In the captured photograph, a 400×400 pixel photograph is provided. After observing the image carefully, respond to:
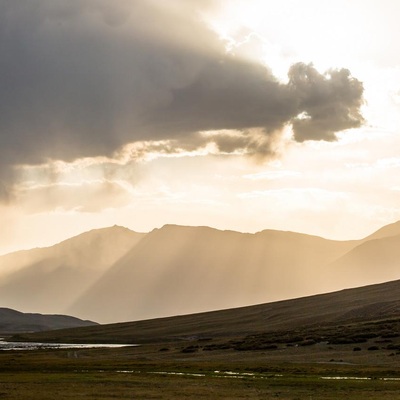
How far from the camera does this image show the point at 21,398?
5009 cm

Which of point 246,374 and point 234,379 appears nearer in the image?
point 234,379

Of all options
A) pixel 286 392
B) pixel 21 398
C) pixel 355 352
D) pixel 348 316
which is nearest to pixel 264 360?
pixel 355 352

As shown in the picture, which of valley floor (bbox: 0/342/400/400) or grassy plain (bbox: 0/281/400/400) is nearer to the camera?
valley floor (bbox: 0/342/400/400)

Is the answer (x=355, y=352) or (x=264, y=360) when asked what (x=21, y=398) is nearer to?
(x=264, y=360)

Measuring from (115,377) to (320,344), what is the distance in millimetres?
46314

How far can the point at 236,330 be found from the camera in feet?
630

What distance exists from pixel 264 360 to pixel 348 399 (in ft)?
139

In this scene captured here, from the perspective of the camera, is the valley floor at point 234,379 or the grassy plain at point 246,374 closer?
the valley floor at point 234,379

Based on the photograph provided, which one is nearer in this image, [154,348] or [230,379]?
[230,379]

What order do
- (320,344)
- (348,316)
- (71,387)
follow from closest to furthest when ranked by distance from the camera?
(71,387)
(320,344)
(348,316)

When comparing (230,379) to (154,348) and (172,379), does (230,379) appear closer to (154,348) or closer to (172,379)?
(172,379)

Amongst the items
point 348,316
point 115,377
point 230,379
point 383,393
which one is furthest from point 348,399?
point 348,316

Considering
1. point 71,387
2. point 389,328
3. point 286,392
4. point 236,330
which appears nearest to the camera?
point 286,392

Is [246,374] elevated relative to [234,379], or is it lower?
lower
